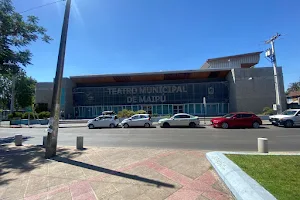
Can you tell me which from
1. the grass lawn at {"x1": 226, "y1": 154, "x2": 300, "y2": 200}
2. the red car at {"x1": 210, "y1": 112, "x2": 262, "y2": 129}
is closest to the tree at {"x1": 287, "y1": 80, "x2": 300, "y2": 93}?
the red car at {"x1": 210, "y1": 112, "x2": 262, "y2": 129}

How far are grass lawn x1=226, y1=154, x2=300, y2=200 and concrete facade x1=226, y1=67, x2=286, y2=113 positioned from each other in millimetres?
35459

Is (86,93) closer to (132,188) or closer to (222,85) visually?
(222,85)

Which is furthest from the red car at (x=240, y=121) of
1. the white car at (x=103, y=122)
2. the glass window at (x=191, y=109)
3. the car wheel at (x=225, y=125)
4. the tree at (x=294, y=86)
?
the tree at (x=294, y=86)

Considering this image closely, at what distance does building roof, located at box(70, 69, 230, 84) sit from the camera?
43625mm

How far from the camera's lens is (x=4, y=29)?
611 inches

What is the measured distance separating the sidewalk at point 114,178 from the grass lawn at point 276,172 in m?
0.90

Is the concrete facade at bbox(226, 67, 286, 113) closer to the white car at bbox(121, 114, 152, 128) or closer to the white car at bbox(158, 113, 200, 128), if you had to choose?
the white car at bbox(158, 113, 200, 128)

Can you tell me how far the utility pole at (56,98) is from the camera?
8366 mm

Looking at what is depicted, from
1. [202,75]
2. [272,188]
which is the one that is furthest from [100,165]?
[202,75]

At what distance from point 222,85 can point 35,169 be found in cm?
4288

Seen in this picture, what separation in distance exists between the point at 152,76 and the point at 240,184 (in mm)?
41809

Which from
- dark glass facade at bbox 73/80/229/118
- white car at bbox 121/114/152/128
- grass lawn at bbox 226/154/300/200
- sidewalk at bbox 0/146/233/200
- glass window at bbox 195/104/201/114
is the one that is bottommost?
sidewalk at bbox 0/146/233/200

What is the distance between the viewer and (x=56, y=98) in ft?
28.0

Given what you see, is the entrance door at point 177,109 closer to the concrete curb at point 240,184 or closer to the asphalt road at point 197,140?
the asphalt road at point 197,140
